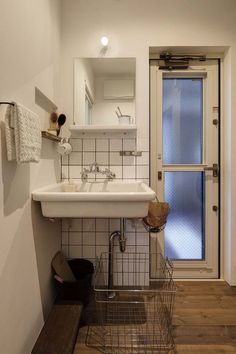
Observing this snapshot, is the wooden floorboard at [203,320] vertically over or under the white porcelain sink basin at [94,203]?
under

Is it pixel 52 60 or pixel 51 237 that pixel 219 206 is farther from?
pixel 52 60

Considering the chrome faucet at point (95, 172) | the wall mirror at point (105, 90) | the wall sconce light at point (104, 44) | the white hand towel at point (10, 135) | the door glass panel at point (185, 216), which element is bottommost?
the door glass panel at point (185, 216)

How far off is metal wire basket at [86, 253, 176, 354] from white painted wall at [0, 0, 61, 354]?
1.26 feet

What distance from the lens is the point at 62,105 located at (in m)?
2.06

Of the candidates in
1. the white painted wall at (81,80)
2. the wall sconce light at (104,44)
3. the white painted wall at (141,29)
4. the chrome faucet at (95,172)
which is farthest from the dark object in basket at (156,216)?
the wall sconce light at (104,44)

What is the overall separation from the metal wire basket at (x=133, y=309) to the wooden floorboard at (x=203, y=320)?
0.06m

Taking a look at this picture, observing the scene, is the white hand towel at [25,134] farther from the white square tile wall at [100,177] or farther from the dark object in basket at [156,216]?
the dark object in basket at [156,216]

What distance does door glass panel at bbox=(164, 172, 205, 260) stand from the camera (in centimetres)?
224

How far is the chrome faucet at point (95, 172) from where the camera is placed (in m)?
1.99

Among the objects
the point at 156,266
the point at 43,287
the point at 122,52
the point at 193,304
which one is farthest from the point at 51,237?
the point at 122,52

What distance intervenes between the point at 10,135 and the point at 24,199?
0.37 m

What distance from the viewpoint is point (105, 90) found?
2.02 meters

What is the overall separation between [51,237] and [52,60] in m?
1.28

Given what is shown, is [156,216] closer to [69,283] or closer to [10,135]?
[69,283]
